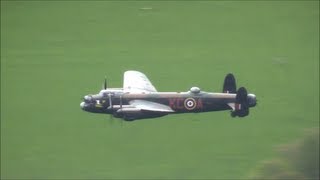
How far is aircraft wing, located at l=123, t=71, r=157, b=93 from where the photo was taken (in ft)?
40.9

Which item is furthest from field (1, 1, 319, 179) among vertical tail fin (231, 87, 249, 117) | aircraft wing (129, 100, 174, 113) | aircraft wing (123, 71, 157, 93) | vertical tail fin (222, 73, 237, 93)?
vertical tail fin (231, 87, 249, 117)

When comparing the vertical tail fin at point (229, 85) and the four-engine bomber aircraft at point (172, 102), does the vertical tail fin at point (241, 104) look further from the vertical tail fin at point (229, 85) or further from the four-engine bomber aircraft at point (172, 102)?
the vertical tail fin at point (229, 85)

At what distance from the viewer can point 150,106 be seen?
37.4 feet

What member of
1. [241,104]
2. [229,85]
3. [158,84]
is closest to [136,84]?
[229,85]

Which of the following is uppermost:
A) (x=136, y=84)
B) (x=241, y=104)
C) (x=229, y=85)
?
(x=136, y=84)

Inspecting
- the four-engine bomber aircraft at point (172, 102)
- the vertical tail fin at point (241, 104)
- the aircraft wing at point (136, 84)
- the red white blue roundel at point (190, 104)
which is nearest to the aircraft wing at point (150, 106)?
the four-engine bomber aircraft at point (172, 102)

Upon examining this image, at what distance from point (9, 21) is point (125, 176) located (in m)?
12.3

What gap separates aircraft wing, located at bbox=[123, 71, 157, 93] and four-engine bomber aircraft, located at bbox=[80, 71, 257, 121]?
1.78 feet

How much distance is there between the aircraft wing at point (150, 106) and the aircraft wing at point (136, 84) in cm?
68

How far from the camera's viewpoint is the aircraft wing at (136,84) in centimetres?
1248

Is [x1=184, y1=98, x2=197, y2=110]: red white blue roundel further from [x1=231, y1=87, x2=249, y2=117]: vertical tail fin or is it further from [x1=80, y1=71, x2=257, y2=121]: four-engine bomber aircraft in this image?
[x1=231, y1=87, x2=249, y2=117]: vertical tail fin

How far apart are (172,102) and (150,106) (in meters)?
0.34

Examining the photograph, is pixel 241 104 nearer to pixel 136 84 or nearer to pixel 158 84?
pixel 136 84

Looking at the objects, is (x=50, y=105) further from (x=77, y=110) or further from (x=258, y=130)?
(x=258, y=130)
